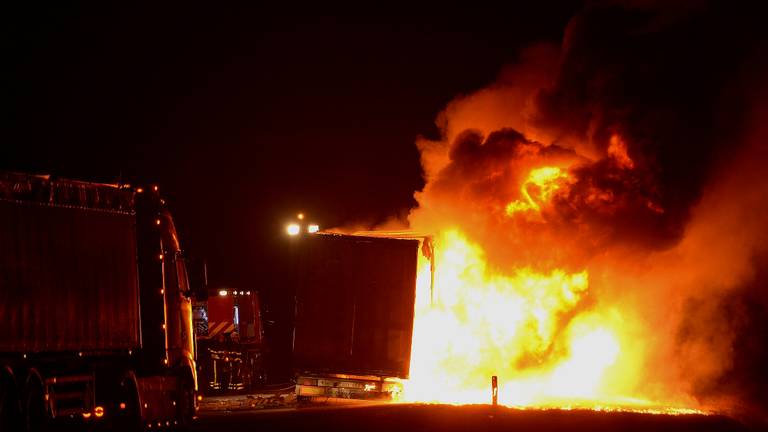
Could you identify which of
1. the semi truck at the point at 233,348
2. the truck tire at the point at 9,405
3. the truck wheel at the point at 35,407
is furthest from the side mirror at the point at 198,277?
the semi truck at the point at 233,348

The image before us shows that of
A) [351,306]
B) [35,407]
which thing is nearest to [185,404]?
[35,407]

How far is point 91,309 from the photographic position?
13.3 meters

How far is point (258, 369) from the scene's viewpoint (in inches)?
1035

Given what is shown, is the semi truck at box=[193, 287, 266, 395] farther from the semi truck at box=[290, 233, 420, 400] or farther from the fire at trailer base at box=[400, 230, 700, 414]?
the fire at trailer base at box=[400, 230, 700, 414]

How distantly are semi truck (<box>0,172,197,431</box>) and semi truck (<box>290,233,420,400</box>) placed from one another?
5087 millimetres

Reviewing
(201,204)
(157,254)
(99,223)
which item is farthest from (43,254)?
(201,204)

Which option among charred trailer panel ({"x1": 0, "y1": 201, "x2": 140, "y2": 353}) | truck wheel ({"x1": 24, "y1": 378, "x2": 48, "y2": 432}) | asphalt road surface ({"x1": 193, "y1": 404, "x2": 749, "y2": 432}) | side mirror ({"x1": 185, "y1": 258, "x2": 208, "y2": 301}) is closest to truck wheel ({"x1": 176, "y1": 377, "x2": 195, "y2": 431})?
asphalt road surface ({"x1": 193, "y1": 404, "x2": 749, "y2": 432})

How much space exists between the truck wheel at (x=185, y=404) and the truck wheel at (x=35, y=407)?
2.28m

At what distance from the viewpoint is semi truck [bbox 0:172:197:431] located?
40.8ft

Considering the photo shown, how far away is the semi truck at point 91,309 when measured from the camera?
40.8 feet

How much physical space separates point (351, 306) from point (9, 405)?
8900mm

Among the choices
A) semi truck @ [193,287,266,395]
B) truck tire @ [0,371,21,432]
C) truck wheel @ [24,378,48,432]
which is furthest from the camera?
semi truck @ [193,287,266,395]

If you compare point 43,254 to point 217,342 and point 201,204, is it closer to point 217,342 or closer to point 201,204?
point 217,342

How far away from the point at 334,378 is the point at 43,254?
8.50 m
